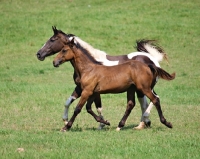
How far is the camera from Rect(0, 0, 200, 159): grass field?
9.14 metres

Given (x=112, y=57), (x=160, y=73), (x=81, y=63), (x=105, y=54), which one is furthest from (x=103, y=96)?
(x=81, y=63)

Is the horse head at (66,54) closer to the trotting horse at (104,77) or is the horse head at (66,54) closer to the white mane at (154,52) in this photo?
the trotting horse at (104,77)

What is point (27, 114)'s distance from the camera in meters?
13.1

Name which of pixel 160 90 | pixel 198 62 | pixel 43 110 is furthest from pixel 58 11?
pixel 43 110

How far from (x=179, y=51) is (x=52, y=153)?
17904 mm

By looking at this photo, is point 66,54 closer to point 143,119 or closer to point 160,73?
point 160,73

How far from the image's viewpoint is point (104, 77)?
36.5 ft

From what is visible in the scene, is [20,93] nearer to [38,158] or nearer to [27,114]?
[27,114]

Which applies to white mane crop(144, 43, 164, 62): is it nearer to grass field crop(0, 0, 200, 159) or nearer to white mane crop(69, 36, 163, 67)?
white mane crop(69, 36, 163, 67)

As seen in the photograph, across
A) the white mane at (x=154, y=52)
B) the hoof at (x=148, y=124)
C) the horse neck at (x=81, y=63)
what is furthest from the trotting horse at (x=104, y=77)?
the white mane at (x=154, y=52)

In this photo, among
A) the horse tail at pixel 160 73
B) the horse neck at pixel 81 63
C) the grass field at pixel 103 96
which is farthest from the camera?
the horse tail at pixel 160 73

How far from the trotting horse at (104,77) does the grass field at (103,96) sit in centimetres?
58

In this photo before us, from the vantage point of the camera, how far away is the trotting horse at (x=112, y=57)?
11.7 metres

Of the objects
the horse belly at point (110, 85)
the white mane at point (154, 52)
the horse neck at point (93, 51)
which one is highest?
the horse neck at point (93, 51)
